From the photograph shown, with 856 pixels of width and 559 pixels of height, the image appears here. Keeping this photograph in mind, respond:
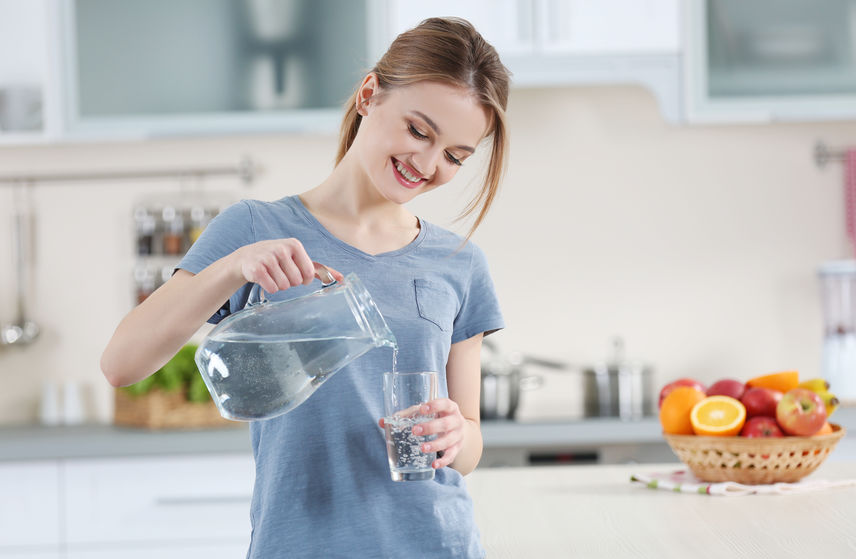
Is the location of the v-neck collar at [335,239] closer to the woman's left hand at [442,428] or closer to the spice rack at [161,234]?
the woman's left hand at [442,428]

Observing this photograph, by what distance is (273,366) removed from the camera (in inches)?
36.8

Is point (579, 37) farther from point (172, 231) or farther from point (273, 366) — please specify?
point (273, 366)

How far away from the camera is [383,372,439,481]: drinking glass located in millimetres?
941

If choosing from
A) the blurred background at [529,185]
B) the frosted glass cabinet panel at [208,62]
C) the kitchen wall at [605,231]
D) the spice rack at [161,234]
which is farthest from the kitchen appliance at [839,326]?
the spice rack at [161,234]

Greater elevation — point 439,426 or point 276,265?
point 276,265

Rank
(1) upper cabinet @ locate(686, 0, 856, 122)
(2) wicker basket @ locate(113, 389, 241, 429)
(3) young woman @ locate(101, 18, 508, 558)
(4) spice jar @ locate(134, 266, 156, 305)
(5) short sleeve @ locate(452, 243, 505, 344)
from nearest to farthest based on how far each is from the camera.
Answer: (3) young woman @ locate(101, 18, 508, 558) → (5) short sleeve @ locate(452, 243, 505, 344) → (2) wicker basket @ locate(113, 389, 241, 429) → (1) upper cabinet @ locate(686, 0, 856, 122) → (4) spice jar @ locate(134, 266, 156, 305)

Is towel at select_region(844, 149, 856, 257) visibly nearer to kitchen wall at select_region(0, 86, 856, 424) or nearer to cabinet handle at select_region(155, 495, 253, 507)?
kitchen wall at select_region(0, 86, 856, 424)

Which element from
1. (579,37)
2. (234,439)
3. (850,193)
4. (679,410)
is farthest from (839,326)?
(234,439)

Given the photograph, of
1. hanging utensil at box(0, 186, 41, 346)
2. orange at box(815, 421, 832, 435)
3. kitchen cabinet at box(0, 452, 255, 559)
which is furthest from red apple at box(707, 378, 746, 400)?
hanging utensil at box(0, 186, 41, 346)

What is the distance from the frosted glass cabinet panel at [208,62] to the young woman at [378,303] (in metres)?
1.47

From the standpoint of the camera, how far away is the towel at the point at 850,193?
278 centimetres

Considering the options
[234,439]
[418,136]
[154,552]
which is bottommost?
[154,552]

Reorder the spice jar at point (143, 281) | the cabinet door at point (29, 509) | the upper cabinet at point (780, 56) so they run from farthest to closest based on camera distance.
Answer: the spice jar at point (143, 281)
the upper cabinet at point (780, 56)
the cabinet door at point (29, 509)

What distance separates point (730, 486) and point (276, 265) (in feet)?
2.68
